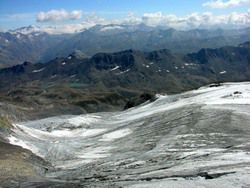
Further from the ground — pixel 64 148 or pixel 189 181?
pixel 189 181

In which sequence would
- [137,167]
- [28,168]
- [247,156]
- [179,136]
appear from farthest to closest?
[179,136]
[28,168]
[137,167]
[247,156]

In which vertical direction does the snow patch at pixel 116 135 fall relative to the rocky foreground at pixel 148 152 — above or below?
below

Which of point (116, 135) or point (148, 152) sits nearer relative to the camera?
point (148, 152)

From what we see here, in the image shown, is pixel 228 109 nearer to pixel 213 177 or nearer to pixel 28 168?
pixel 28 168

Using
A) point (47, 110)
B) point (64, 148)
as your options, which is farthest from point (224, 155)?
point (47, 110)

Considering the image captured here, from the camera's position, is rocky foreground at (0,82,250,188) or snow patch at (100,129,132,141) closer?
rocky foreground at (0,82,250,188)

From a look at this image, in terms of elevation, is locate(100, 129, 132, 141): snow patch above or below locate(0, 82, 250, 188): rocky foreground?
below

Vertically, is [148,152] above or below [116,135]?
above

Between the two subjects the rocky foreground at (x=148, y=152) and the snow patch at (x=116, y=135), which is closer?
the rocky foreground at (x=148, y=152)
